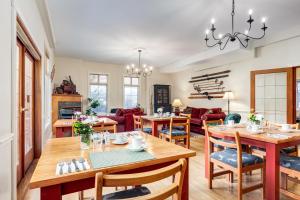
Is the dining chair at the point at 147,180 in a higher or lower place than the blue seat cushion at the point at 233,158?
higher

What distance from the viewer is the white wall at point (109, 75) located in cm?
707

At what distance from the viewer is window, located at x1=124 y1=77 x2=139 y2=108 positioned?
851 cm

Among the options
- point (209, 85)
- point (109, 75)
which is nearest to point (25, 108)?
point (109, 75)

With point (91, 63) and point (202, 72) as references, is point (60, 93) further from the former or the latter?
point (202, 72)

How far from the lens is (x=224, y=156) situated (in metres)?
2.17

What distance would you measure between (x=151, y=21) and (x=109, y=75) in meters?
4.72

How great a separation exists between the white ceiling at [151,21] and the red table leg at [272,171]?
238 cm

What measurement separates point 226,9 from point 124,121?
12.0 feet

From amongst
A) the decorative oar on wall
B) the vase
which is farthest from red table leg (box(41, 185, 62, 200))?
the decorative oar on wall

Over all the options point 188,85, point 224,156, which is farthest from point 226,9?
point 188,85

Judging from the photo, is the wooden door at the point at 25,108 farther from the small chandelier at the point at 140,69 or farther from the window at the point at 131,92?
the window at the point at 131,92

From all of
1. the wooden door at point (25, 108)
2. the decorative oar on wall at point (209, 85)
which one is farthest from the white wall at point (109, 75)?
the wooden door at point (25, 108)

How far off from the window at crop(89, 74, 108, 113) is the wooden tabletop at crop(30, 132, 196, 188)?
21.1 ft

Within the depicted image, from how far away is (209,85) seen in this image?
6.84 meters
